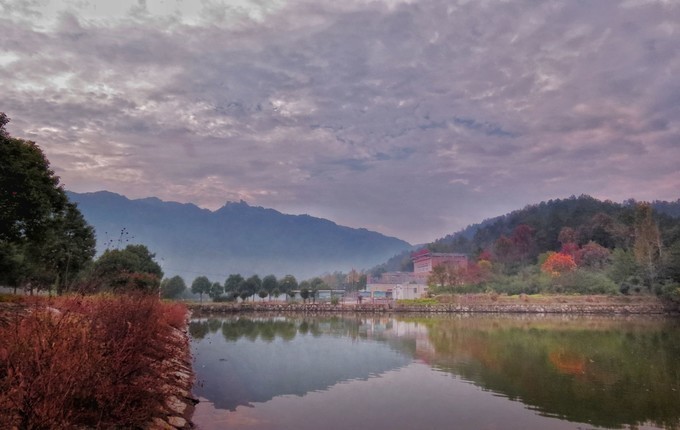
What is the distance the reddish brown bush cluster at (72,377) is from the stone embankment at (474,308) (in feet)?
208

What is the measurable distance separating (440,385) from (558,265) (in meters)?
70.7

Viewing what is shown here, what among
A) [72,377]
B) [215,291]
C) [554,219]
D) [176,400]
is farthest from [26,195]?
[554,219]

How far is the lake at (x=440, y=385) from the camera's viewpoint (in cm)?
1149

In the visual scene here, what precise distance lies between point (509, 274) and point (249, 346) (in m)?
77.9

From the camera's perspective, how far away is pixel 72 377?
578 cm

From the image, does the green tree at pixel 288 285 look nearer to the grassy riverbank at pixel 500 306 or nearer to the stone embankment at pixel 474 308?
the stone embankment at pixel 474 308

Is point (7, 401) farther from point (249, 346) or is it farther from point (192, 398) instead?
point (249, 346)

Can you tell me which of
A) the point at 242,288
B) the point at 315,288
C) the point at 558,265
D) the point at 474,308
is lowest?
the point at 474,308

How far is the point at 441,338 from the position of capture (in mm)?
30391

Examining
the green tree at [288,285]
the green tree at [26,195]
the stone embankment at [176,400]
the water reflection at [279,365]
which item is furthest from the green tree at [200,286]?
the stone embankment at [176,400]

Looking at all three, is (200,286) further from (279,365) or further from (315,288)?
(279,365)

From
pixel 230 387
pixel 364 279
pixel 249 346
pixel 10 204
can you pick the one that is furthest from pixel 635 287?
pixel 364 279

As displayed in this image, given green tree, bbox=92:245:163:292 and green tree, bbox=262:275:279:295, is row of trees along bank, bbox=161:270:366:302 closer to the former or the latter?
green tree, bbox=262:275:279:295

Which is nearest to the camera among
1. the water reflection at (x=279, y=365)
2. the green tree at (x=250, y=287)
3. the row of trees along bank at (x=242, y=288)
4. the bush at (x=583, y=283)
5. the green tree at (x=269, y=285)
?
the water reflection at (x=279, y=365)
